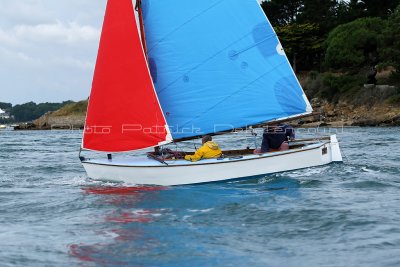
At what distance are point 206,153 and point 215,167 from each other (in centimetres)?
51

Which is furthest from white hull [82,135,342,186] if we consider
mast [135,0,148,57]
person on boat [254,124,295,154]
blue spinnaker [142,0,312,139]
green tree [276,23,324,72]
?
green tree [276,23,324,72]

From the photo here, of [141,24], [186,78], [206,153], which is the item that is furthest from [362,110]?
[206,153]

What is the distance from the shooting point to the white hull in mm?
15883

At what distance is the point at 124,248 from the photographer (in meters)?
10.1

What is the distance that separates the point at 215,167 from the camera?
1586cm

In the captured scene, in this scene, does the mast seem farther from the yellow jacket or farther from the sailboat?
the yellow jacket

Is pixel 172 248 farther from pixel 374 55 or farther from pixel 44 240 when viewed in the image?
pixel 374 55

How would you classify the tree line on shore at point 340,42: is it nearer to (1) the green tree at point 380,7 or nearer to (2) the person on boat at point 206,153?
(1) the green tree at point 380,7

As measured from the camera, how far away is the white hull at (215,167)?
15883 mm

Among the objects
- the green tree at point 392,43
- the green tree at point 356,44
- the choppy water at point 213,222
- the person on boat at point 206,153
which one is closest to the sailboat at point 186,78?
the person on boat at point 206,153

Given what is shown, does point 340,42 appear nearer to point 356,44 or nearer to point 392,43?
point 356,44

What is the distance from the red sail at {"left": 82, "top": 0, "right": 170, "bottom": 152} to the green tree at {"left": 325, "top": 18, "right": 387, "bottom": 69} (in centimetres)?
4755

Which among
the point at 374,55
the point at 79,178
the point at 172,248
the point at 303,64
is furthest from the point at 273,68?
the point at 303,64

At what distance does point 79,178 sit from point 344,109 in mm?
43150
